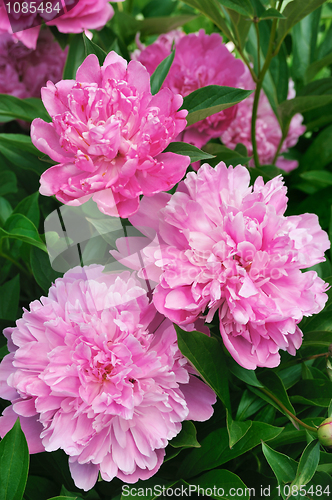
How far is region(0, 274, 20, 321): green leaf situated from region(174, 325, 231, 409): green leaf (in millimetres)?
252

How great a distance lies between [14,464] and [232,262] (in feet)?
0.89

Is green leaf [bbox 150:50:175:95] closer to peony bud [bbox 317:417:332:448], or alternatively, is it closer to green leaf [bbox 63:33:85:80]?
green leaf [bbox 63:33:85:80]

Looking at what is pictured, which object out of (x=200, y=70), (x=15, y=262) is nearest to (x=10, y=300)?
(x=15, y=262)

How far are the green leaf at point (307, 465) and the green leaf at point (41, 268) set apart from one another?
31 cm

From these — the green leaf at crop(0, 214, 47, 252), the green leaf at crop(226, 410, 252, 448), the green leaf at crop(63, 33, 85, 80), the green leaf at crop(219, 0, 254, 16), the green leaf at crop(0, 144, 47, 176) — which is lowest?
the green leaf at crop(226, 410, 252, 448)

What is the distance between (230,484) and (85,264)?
260mm

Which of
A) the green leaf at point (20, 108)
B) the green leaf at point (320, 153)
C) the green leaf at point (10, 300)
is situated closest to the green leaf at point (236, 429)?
the green leaf at point (10, 300)

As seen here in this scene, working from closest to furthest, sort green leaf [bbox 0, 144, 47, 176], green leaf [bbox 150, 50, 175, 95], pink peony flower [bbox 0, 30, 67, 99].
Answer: green leaf [bbox 150, 50, 175, 95] < green leaf [bbox 0, 144, 47, 176] < pink peony flower [bbox 0, 30, 67, 99]

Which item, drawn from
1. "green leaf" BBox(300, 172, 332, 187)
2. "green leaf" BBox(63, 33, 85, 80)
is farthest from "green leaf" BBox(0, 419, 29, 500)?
"green leaf" BBox(300, 172, 332, 187)

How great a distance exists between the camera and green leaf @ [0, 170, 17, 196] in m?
0.63

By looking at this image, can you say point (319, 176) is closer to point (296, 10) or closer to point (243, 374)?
point (296, 10)

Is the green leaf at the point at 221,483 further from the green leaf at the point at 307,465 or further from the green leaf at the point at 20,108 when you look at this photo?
the green leaf at the point at 20,108

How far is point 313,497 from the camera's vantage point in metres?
0.45

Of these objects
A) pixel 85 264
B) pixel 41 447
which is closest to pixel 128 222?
pixel 85 264
